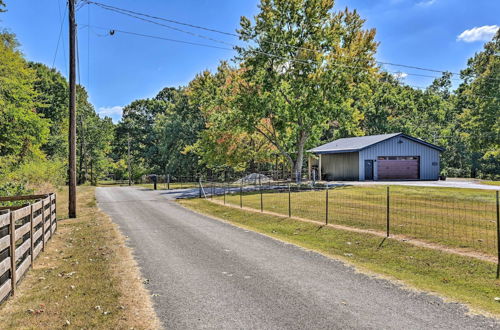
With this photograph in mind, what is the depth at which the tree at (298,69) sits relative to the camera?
104 feet

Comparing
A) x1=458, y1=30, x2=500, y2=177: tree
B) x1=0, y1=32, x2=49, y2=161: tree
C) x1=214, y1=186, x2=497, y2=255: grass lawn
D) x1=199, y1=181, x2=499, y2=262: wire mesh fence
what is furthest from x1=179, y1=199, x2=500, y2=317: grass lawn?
x1=458, y1=30, x2=500, y2=177: tree

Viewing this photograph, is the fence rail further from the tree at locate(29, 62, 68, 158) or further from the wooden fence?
the tree at locate(29, 62, 68, 158)

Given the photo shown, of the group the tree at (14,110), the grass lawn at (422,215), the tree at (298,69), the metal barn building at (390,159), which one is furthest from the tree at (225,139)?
the grass lawn at (422,215)

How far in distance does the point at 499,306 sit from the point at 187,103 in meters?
57.2

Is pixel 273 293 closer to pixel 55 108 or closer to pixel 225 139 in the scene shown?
pixel 225 139

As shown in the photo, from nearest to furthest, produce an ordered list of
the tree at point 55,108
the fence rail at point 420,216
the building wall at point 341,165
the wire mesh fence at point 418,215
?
the fence rail at point 420,216, the wire mesh fence at point 418,215, the building wall at point 341,165, the tree at point 55,108

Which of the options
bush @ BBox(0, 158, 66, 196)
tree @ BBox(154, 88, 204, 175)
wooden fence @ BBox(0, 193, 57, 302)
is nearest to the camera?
wooden fence @ BBox(0, 193, 57, 302)

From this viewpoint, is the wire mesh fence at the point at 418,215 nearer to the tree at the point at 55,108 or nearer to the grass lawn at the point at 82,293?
the grass lawn at the point at 82,293

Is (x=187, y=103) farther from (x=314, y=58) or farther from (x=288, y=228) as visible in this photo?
(x=288, y=228)

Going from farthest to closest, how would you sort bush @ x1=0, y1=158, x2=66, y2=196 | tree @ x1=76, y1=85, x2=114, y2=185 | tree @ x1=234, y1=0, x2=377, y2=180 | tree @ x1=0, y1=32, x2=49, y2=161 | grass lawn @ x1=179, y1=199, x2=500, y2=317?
tree @ x1=76, y1=85, x2=114, y2=185
tree @ x1=234, y1=0, x2=377, y2=180
tree @ x1=0, y1=32, x2=49, y2=161
bush @ x1=0, y1=158, x2=66, y2=196
grass lawn @ x1=179, y1=199, x2=500, y2=317

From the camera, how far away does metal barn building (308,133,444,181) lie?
36.8m

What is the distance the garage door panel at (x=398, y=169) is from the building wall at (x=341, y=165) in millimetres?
2533

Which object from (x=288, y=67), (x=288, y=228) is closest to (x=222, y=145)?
(x=288, y=67)

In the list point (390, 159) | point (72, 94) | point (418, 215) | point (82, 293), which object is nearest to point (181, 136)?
point (390, 159)
